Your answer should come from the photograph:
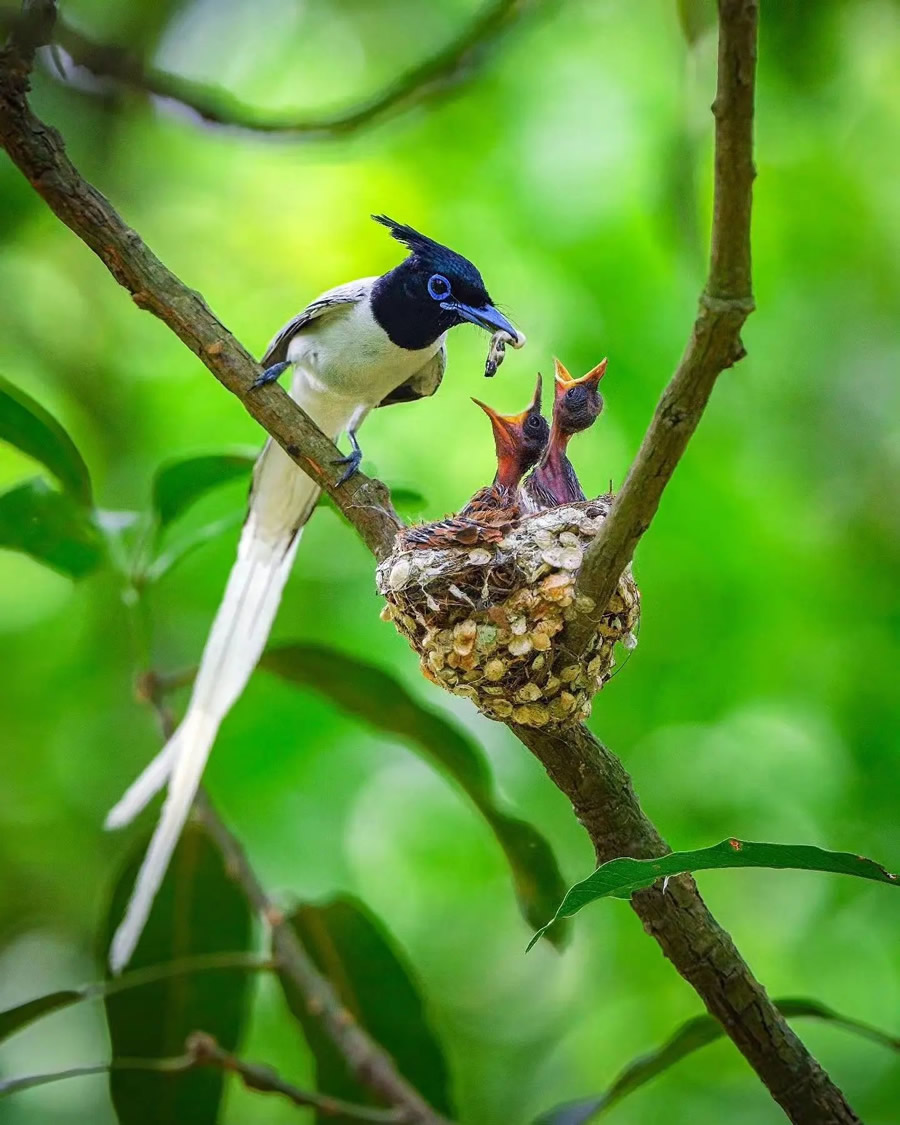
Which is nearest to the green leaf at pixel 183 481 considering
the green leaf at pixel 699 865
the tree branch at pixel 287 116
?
the tree branch at pixel 287 116

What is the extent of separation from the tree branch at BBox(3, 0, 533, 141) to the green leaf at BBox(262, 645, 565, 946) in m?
1.13

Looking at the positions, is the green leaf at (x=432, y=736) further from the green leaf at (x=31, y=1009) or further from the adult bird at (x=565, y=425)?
the green leaf at (x=31, y=1009)

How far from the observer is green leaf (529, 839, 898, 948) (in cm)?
138

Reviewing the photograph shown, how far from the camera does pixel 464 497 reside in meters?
4.11

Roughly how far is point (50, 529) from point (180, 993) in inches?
42.8

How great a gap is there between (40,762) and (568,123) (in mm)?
3139

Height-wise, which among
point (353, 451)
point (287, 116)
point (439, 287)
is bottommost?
point (353, 451)

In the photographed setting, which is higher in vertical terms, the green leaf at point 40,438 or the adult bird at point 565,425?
the adult bird at point 565,425

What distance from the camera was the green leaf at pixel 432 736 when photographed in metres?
2.16

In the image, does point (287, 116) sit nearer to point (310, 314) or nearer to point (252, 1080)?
point (310, 314)

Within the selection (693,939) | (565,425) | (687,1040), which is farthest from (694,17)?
(687,1040)

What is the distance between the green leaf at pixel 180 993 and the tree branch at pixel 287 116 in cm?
161

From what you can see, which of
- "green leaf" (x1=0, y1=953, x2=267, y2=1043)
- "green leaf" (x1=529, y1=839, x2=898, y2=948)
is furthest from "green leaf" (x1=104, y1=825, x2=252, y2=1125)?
"green leaf" (x1=529, y1=839, x2=898, y2=948)

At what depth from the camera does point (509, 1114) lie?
4.20 m
